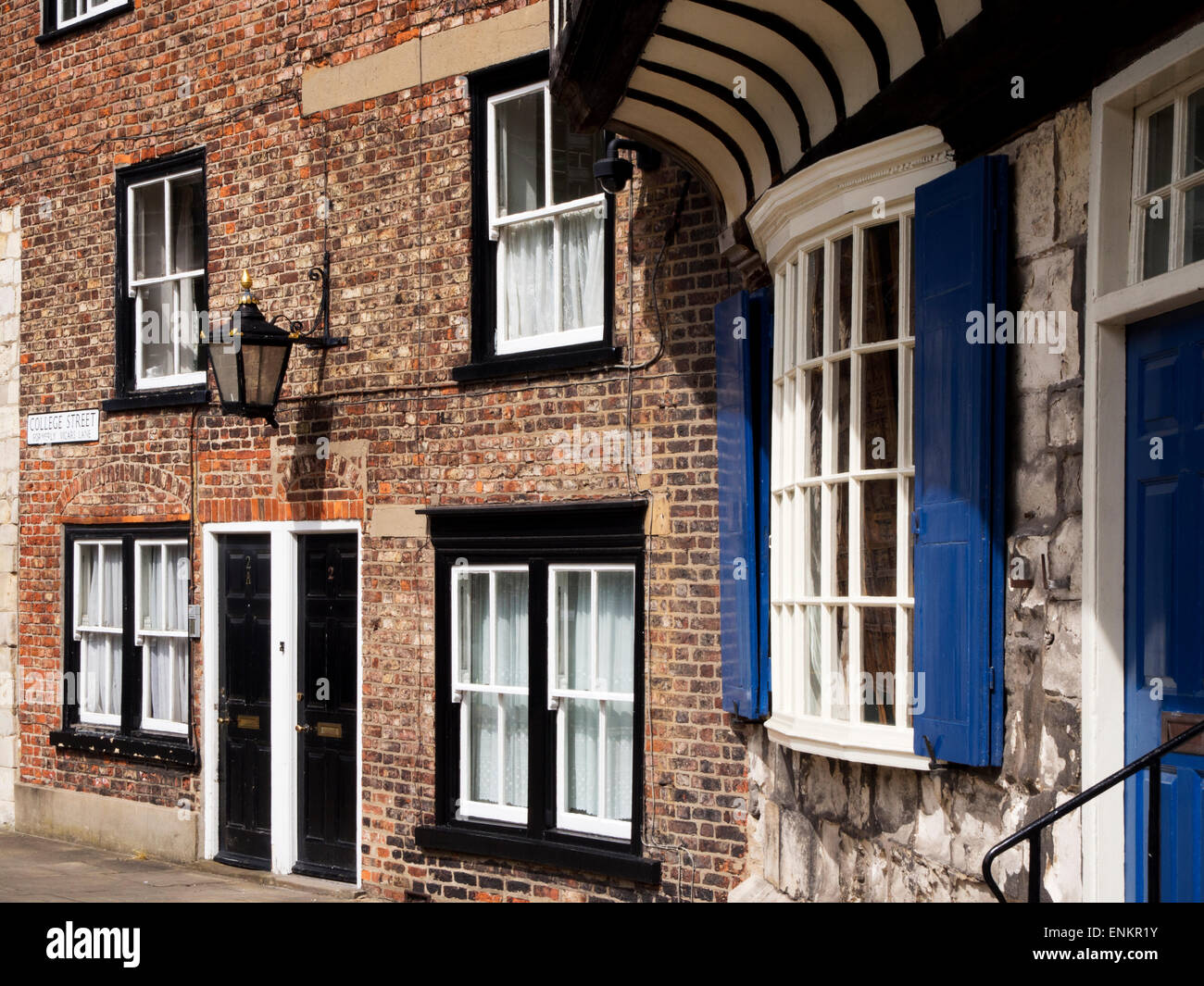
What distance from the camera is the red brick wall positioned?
784 cm

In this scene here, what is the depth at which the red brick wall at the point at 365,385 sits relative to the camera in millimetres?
7844

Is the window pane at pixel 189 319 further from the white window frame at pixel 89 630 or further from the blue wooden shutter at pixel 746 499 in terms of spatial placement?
the blue wooden shutter at pixel 746 499

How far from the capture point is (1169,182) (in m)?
4.61

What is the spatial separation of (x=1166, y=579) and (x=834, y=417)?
6.06 feet

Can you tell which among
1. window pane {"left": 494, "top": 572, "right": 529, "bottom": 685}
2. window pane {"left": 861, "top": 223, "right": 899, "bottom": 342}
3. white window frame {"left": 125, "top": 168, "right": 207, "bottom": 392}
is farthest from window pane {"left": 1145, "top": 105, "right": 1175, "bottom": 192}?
white window frame {"left": 125, "top": 168, "right": 207, "bottom": 392}

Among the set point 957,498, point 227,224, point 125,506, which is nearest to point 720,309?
point 957,498

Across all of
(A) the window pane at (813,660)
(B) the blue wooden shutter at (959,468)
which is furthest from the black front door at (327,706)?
(B) the blue wooden shutter at (959,468)

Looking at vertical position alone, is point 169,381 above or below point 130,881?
above

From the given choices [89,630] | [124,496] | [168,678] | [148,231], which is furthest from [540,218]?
[89,630]

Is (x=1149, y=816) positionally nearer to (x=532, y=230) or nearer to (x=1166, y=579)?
(x=1166, y=579)

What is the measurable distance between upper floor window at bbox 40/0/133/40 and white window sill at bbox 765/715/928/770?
8.11 metres

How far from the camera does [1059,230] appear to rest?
5.00 metres

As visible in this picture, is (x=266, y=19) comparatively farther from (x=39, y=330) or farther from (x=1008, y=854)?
(x=1008, y=854)

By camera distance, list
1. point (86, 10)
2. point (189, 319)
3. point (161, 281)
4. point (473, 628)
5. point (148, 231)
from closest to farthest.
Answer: point (473, 628) → point (189, 319) → point (161, 281) → point (148, 231) → point (86, 10)
